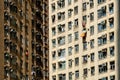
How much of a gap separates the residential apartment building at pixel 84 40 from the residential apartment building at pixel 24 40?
23.4ft

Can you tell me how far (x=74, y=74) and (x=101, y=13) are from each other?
989 cm

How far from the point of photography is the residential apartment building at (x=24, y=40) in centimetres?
12050

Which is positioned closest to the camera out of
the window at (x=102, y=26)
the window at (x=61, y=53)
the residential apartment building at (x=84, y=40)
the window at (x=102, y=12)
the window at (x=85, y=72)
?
the residential apartment building at (x=84, y=40)

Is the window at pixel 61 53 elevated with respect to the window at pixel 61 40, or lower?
lower

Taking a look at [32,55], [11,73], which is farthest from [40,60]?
[11,73]

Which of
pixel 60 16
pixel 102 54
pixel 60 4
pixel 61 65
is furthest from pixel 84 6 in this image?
pixel 61 65

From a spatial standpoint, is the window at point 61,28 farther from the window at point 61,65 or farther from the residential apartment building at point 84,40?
the window at point 61,65

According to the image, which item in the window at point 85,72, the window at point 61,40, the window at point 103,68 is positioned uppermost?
the window at point 61,40


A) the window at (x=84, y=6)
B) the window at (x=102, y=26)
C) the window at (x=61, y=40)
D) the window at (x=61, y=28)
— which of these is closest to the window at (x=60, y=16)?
the window at (x=61, y=28)

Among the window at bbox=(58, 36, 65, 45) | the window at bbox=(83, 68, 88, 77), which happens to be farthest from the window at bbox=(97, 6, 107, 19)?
the window at bbox=(58, 36, 65, 45)

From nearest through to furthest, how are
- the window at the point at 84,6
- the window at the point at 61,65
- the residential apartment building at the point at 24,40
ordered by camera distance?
the window at the point at 84,6, the window at the point at 61,65, the residential apartment building at the point at 24,40

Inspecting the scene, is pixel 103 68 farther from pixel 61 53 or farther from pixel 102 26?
pixel 61 53

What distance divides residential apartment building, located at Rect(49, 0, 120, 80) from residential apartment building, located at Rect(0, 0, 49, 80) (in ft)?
23.4

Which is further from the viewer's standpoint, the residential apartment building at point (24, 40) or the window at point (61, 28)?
the residential apartment building at point (24, 40)
